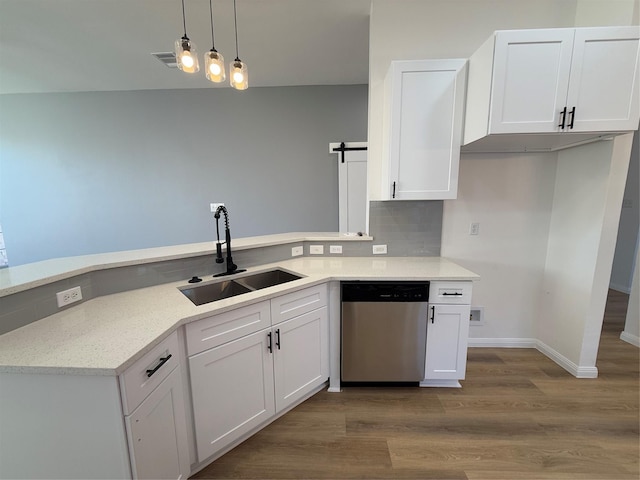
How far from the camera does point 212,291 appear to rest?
6.06 feet

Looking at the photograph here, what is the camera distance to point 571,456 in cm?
154

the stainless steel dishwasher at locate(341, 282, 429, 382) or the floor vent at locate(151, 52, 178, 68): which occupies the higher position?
the floor vent at locate(151, 52, 178, 68)

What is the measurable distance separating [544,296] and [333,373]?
2155 millimetres

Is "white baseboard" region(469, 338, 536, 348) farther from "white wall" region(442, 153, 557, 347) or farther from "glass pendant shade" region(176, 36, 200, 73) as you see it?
"glass pendant shade" region(176, 36, 200, 73)

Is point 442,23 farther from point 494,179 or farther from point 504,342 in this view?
point 504,342

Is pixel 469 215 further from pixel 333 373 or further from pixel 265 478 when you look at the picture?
pixel 265 478

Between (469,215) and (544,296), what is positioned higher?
(469,215)

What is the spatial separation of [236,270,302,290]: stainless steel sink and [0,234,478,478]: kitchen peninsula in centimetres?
23

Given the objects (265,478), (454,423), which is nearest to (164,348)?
(265,478)

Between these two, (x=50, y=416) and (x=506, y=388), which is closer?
(x=50, y=416)

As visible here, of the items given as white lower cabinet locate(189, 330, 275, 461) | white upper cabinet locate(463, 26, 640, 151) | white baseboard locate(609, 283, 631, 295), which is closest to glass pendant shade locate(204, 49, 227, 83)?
white lower cabinet locate(189, 330, 275, 461)

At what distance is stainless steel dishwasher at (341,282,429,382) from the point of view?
192 cm

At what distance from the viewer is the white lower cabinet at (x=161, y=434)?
999mm

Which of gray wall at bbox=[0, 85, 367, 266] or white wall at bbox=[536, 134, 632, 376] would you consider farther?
gray wall at bbox=[0, 85, 367, 266]
